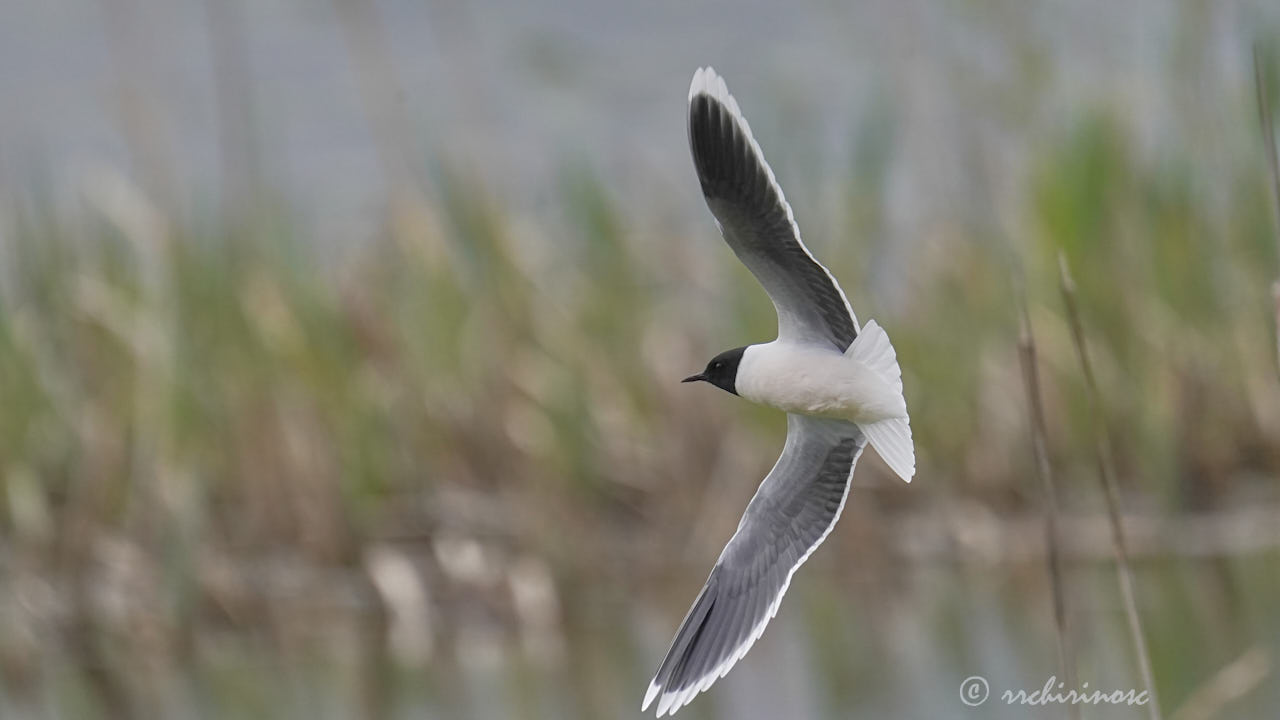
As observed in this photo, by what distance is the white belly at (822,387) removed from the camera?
1.71 metres

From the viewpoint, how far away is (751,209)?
5.90 ft

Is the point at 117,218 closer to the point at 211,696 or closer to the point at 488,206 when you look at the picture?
the point at 488,206

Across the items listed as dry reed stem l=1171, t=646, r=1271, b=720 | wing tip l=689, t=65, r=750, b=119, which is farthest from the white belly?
dry reed stem l=1171, t=646, r=1271, b=720

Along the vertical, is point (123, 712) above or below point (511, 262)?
below

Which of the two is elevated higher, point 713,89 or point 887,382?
point 713,89

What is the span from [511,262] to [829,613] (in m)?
1.59

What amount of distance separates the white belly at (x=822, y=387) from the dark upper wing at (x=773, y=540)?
25 centimetres

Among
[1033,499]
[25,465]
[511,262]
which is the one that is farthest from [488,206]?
[1033,499]

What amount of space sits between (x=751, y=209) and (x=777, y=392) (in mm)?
229

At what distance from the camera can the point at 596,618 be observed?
4.95m

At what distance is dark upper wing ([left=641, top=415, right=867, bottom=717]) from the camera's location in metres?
1.99

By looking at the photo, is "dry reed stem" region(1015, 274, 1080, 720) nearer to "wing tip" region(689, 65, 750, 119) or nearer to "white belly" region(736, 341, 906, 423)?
"white belly" region(736, 341, 906, 423)
